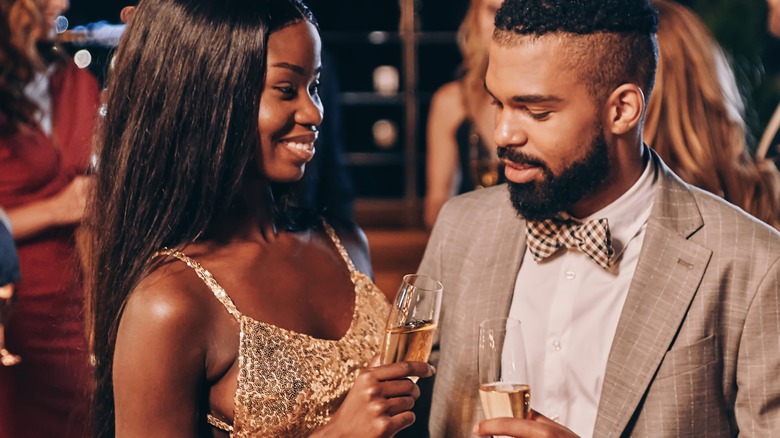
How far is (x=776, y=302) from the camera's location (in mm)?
1812

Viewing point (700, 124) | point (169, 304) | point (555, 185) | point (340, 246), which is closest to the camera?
point (169, 304)

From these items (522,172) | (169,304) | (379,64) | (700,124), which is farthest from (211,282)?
(379,64)

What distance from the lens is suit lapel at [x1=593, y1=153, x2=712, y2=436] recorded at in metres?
1.87

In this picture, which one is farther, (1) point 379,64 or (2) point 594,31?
(1) point 379,64

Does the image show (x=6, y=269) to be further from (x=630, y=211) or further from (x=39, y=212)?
(x=630, y=211)

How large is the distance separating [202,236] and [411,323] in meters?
0.54

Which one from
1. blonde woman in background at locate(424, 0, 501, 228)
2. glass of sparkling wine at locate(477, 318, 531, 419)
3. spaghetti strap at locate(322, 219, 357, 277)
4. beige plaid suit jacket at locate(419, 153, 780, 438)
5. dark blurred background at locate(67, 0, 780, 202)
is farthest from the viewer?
dark blurred background at locate(67, 0, 780, 202)

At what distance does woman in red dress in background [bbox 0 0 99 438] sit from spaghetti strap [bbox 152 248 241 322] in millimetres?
1141

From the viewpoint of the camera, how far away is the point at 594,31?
1.92m

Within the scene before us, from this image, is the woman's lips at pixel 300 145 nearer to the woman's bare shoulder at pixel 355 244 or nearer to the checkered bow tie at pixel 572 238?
the woman's bare shoulder at pixel 355 244

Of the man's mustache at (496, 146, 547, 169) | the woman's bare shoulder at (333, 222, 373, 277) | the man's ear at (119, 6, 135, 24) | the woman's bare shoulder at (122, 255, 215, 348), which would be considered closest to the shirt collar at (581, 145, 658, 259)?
the man's mustache at (496, 146, 547, 169)

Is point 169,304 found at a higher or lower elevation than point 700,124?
lower

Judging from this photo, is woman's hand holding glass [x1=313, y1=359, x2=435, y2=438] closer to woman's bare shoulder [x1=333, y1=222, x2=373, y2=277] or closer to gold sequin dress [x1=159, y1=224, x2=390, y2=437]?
gold sequin dress [x1=159, y1=224, x2=390, y2=437]

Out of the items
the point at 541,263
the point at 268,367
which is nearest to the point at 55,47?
the point at 268,367
